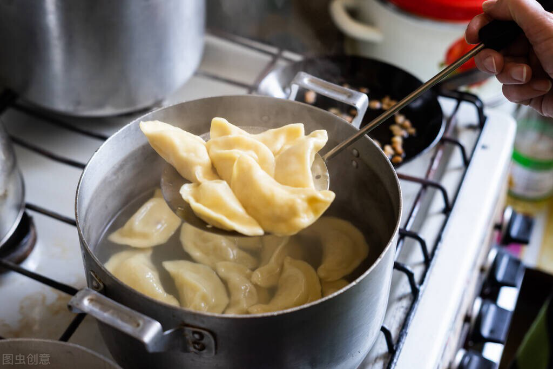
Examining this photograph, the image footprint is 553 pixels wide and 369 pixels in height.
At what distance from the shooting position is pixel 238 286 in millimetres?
792

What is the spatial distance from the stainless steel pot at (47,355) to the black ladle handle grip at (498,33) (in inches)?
23.7

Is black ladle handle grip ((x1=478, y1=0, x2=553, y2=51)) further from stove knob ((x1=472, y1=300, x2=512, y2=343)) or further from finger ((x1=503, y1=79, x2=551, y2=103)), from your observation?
stove knob ((x1=472, y1=300, x2=512, y2=343))

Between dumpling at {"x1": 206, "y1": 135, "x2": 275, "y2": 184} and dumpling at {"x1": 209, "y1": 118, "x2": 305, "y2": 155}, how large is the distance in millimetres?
12

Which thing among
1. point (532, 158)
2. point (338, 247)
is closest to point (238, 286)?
point (338, 247)

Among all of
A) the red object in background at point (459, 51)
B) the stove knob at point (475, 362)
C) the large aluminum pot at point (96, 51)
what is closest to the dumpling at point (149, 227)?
the large aluminum pot at point (96, 51)

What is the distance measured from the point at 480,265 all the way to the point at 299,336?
0.61m

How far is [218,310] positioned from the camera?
772 millimetres

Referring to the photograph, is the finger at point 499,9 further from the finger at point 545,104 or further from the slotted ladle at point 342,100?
the finger at point 545,104

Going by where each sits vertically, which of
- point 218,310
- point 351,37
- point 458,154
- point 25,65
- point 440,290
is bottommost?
point 218,310

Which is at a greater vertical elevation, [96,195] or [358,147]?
[358,147]

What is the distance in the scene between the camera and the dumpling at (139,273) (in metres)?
0.77

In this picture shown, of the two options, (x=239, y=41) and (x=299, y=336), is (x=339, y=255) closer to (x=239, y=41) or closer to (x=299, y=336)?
(x=299, y=336)

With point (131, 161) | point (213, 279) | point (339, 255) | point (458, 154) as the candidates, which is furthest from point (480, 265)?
point (131, 161)

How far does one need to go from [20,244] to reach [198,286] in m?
0.29
